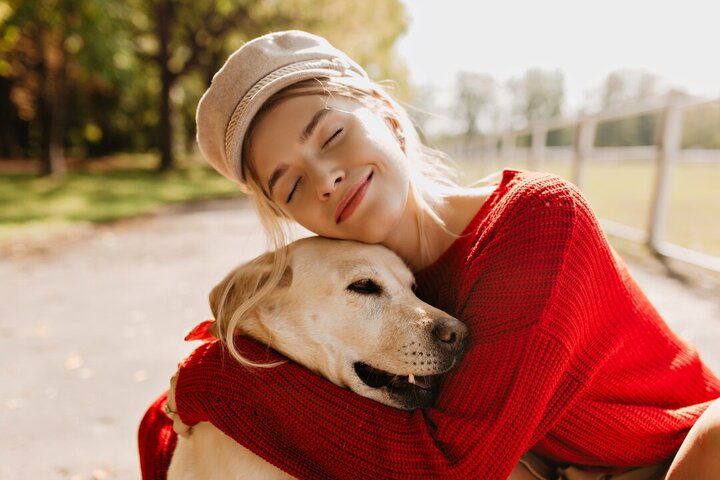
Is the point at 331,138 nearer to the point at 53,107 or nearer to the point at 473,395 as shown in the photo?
the point at 473,395

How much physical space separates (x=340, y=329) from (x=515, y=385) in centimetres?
65

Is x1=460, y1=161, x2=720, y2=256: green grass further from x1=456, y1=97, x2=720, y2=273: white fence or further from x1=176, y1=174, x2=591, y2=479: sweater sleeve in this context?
x1=176, y1=174, x2=591, y2=479: sweater sleeve

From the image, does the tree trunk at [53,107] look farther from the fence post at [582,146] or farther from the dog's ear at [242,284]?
the dog's ear at [242,284]

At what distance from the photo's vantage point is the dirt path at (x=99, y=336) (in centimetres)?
322

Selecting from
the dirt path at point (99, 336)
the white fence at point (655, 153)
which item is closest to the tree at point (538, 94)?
the white fence at point (655, 153)

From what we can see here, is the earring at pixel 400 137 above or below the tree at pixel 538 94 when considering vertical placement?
above

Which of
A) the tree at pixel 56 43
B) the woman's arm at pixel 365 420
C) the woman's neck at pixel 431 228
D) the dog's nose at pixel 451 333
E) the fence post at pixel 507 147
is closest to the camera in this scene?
the woman's arm at pixel 365 420

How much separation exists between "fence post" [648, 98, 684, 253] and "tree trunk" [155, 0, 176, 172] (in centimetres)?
1894

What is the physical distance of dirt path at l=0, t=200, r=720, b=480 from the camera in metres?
3.22

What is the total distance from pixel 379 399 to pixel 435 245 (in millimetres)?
749

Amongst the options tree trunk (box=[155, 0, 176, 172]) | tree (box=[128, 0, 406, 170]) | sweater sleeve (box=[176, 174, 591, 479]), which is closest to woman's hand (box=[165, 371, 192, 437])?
sweater sleeve (box=[176, 174, 591, 479])

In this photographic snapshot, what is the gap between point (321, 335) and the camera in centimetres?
194

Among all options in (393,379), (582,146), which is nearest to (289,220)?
(393,379)

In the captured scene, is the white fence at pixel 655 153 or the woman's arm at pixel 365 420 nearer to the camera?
the woman's arm at pixel 365 420
